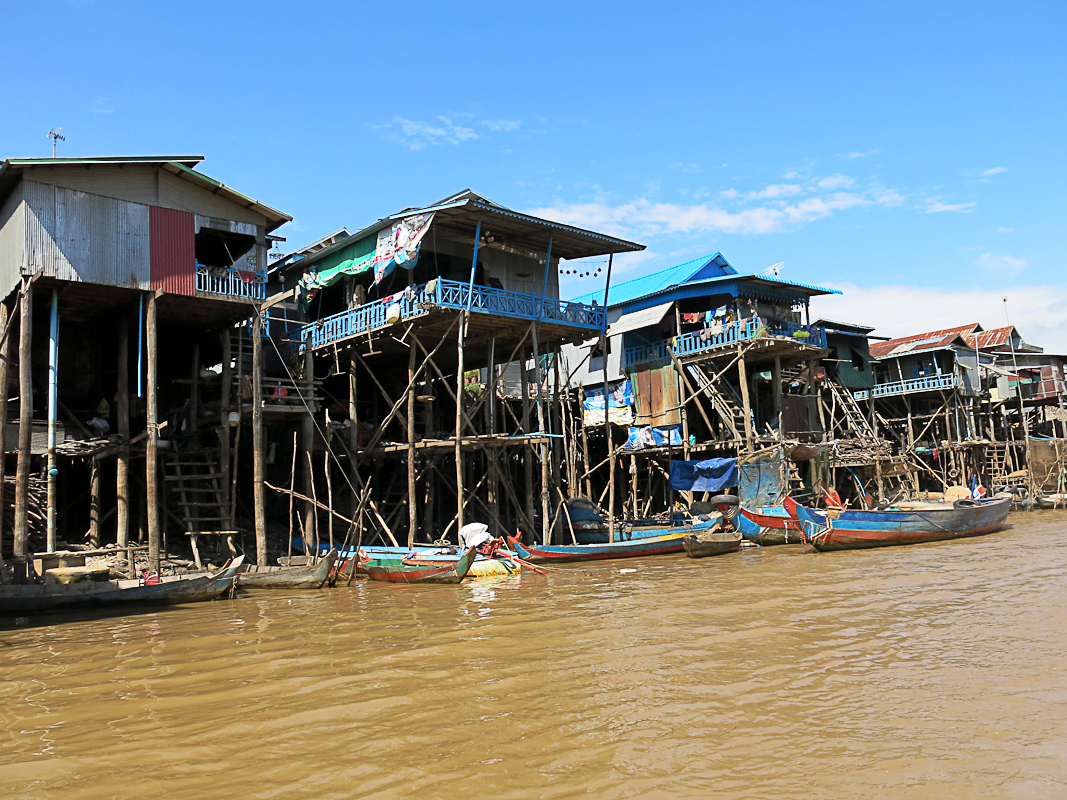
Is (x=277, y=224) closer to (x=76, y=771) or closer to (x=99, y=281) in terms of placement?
(x=99, y=281)

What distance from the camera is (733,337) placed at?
2561cm

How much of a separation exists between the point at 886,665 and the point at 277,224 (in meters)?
15.9

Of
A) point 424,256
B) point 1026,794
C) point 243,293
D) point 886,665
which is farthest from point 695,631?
point 424,256

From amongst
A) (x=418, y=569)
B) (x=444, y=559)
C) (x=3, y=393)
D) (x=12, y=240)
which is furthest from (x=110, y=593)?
(x=12, y=240)

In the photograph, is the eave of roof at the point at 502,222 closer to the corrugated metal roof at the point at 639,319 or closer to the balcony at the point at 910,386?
the corrugated metal roof at the point at 639,319

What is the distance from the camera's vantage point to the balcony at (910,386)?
34.6 m

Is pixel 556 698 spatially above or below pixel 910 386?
below

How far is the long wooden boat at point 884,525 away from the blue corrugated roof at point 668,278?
1053 centimetres

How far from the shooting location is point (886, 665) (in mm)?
7891

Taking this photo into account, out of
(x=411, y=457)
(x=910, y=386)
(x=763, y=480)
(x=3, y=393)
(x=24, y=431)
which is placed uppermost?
(x=910, y=386)

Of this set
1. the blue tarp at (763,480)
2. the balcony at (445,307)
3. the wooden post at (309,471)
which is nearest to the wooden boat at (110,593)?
the wooden post at (309,471)

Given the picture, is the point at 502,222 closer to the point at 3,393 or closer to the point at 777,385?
the point at 3,393

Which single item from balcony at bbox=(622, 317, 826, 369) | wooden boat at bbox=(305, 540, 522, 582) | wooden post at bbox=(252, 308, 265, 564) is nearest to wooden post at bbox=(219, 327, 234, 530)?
wooden post at bbox=(252, 308, 265, 564)

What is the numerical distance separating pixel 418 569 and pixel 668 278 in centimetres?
1789
